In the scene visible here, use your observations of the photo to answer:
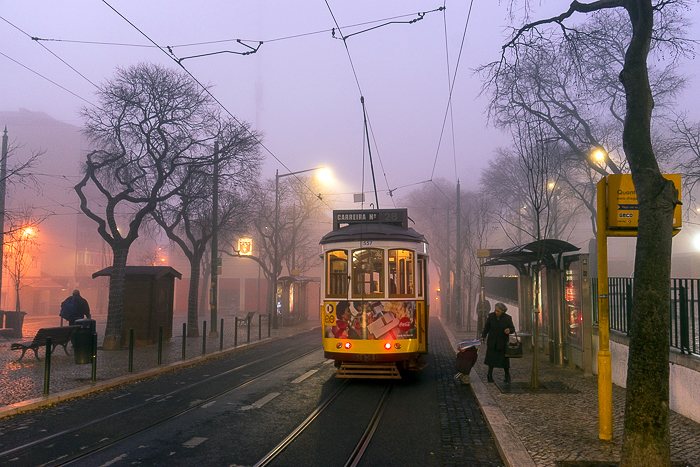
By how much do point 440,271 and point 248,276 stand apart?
70.2ft

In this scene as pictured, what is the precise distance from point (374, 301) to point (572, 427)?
4.76m

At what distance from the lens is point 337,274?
11453 mm

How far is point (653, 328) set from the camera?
4.79 metres

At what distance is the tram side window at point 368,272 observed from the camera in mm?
11109

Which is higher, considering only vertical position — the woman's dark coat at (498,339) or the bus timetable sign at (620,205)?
the bus timetable sign at (620,205)

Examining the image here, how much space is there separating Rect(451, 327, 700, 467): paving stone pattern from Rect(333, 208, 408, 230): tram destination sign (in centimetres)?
404

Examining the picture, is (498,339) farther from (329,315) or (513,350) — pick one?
(329,315)

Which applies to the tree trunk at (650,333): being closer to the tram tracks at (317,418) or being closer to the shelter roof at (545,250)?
the tram tracks at (317,418)

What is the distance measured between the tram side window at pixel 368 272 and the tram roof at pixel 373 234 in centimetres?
29

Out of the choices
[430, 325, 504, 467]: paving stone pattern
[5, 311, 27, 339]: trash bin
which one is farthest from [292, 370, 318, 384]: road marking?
[5, 311, 27, 339]: trash bin

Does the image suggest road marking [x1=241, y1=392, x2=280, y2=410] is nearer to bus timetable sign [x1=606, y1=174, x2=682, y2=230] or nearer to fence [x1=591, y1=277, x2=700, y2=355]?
bus timetable sign [x1=606, y1=174, x2=682, y2=230]

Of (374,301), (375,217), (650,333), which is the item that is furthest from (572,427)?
Answer: (375,217)

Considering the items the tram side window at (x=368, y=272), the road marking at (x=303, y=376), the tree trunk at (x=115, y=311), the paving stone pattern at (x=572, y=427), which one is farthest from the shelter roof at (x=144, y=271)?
the paving stone pattern at (x=572, y=427)

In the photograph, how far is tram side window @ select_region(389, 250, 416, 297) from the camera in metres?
11.1
